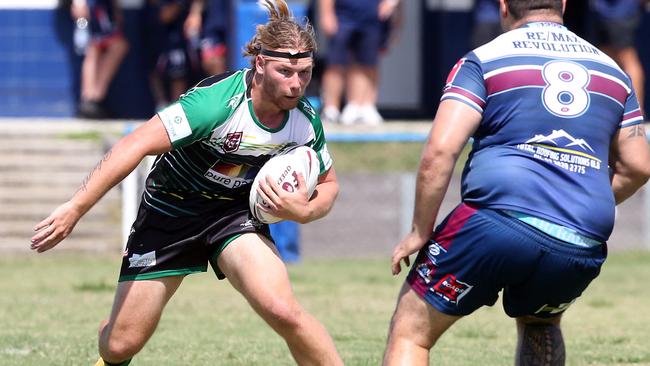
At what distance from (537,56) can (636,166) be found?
69 cm

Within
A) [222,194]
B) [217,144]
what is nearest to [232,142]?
[217,144]

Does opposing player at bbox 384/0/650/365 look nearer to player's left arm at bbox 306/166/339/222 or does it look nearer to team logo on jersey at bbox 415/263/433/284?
team logo on jersey at bbox 415/263/433/284

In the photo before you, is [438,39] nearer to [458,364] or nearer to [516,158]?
[458,364]

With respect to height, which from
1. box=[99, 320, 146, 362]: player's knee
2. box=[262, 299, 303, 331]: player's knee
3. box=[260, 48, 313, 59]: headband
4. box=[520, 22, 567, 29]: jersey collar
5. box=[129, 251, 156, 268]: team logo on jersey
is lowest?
box=[99, 320, 146, 362]: player's knee

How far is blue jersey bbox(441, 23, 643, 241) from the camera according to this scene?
4.72 meters

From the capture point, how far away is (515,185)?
4707 millimetres

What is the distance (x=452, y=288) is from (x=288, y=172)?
3.25ft

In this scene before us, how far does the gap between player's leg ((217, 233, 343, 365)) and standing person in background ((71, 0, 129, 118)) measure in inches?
343

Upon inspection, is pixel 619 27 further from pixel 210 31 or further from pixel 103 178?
pixel 103 178

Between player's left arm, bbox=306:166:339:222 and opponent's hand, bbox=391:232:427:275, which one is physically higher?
opponent's hand, bbox=391:232:427:275

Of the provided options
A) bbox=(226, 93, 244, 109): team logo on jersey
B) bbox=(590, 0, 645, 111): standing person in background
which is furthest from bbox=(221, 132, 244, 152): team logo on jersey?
bbox=(590, 0, 645, 111): standing person in background

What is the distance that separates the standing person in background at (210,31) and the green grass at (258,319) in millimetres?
2839

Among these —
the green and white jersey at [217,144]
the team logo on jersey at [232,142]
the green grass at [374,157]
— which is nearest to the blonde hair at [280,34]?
the green and white jersey at [217,144]

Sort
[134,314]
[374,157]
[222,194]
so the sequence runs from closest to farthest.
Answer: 1. [134,314]
2. [222,194]
3. [374,157]
